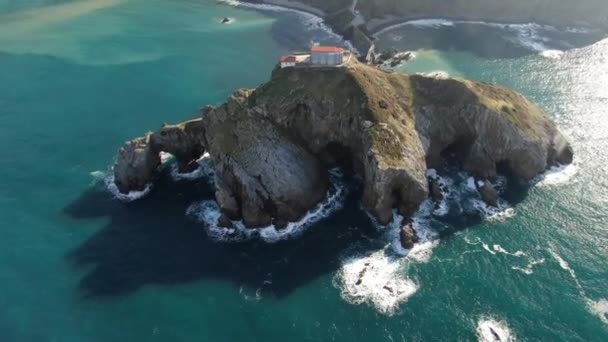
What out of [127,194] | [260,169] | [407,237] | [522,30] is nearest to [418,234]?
[407,237]

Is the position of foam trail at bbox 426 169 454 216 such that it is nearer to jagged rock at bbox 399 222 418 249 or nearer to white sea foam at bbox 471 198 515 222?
white sea foam at bbox 471 198 515 222

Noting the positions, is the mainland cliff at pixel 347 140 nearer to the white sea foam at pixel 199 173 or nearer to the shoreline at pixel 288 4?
the white sea foam at pixel 199 173

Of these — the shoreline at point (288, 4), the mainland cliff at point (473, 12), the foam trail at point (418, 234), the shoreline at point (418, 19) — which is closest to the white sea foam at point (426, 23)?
the shoreline at point (418, 19)

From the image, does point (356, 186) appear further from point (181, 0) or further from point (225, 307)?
point (181, 0)

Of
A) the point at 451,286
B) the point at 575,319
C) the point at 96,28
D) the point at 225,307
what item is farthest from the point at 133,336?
the point at 96,28

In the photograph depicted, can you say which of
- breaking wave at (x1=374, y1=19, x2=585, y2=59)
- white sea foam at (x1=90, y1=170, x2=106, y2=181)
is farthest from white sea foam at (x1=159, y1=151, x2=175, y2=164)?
breaking wave at (x1=374, y1=19, x2=585, y2=59)
